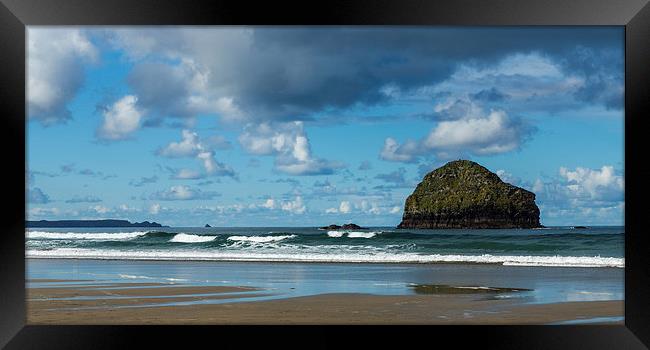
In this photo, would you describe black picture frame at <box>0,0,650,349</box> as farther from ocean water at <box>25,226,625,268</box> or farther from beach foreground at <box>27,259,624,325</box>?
ocean water at <box>25,226,625,268</box>

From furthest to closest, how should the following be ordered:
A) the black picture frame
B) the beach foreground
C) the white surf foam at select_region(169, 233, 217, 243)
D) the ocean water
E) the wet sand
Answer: the white surf foam at select_region(169, 233, 217, 243) < the ocean water < the beach foreground < the wet sand < the black picture frame

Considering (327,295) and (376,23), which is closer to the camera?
(376,23)

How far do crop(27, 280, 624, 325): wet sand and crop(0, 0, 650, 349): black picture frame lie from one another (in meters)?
1.28

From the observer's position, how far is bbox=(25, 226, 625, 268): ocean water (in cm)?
1203

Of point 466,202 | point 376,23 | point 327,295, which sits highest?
point 376,23

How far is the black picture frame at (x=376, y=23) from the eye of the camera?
3.66 m

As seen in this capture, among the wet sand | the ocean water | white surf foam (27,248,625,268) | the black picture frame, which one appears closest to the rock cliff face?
the ocean water

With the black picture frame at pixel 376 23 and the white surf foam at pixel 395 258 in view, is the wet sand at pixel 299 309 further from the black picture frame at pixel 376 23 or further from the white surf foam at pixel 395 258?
the white surf foam at pixel 395 258

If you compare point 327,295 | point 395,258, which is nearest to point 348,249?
point 395,258

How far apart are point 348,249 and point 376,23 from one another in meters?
12.1

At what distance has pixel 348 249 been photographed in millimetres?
15531

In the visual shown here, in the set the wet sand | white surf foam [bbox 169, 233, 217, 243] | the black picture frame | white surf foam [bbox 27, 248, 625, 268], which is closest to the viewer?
the black picture frame

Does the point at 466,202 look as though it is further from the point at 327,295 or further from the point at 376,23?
the point at 376,23

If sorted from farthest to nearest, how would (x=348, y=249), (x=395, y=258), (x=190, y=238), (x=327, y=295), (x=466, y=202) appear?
(x=466, y=202)
(x=190, y=238)
(x=348, y=249)
(x=395, y=258)
(x=327, y=295)
